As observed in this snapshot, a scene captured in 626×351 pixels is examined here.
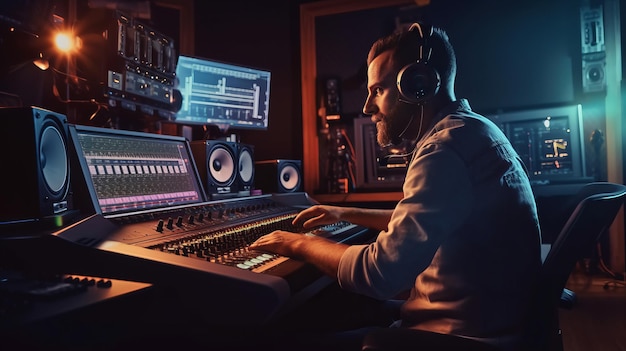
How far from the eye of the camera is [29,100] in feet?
4.95

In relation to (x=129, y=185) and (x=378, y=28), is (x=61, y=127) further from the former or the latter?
(x=378, y=28)

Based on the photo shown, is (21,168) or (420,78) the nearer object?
(21,168)

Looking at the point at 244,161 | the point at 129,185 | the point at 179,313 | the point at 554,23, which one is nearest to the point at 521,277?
the point at 179,313

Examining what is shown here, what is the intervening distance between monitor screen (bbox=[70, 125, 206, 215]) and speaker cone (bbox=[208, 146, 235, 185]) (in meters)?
0.17

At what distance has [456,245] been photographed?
100 centimetres

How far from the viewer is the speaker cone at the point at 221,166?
6.33 feet

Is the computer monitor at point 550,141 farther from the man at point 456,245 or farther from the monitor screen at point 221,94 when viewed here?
the man at point 456,245

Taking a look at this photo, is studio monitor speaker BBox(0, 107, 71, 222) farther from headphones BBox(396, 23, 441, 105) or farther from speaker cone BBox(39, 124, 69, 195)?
headphones BBox(396, 23, 441, 105)

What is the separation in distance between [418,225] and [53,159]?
2.94 feet

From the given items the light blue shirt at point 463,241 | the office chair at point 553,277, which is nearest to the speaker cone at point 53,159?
the light blue shirt at point 463,241

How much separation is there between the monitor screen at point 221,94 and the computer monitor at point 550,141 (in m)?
1.60

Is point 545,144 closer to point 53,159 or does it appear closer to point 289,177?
point 289,177

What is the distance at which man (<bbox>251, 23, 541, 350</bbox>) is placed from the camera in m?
0.91

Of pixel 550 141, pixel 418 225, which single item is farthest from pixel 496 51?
pixel 418 225
